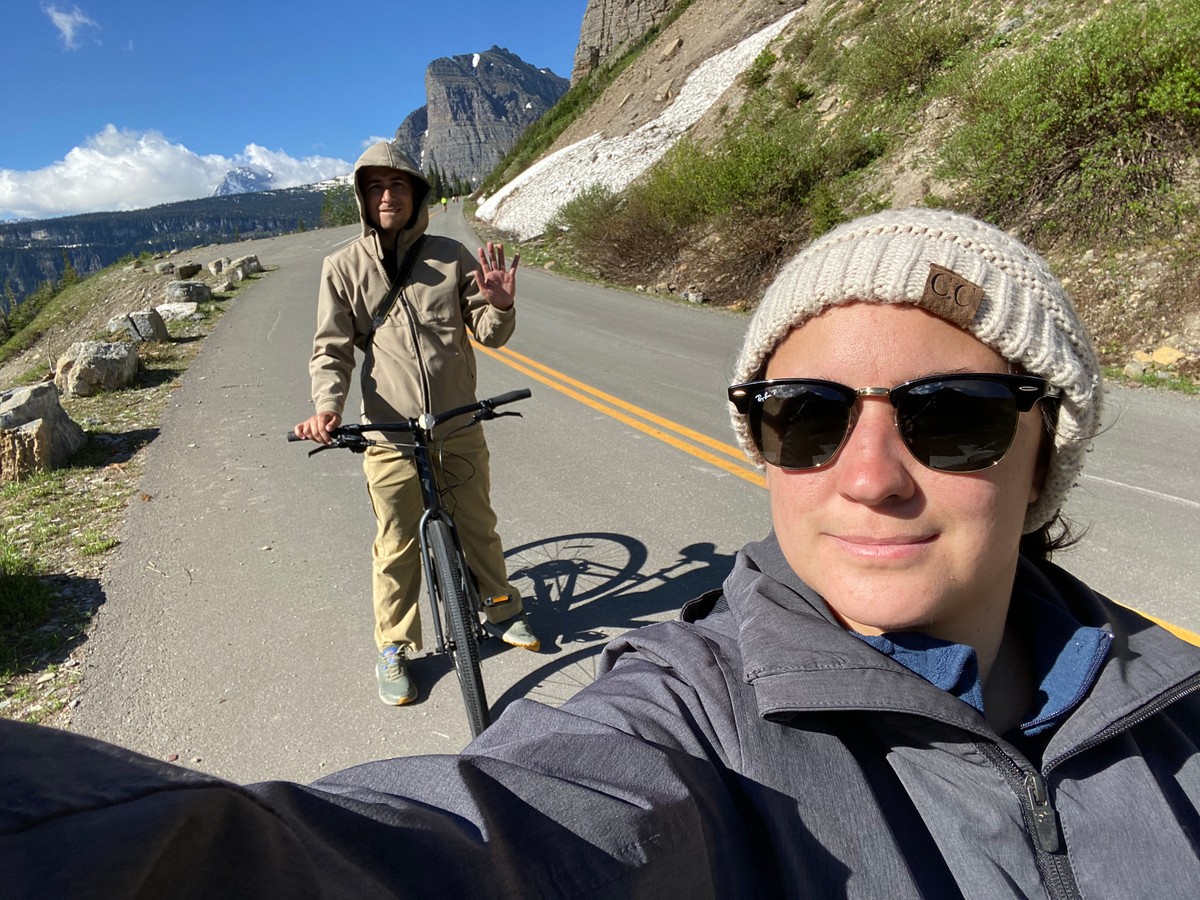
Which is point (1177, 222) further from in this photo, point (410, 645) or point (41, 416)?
point (41, 416)

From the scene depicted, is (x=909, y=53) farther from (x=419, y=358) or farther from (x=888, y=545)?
Answer: (x=888, y=545)

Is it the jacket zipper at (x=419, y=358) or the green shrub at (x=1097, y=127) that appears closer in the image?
the jacket zipper at (x=419, y=358)

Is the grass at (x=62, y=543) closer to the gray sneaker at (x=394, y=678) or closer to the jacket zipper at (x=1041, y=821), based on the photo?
the gray sneaker at (x=394, y=678)

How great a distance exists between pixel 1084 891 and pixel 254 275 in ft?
95.3

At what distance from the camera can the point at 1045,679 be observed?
134 cm

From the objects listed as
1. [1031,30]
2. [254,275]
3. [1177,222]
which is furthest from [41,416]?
[254,275]

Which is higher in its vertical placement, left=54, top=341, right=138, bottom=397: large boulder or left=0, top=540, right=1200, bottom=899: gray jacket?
left=0, top=540, right=1200, bottom=899: gray jacket

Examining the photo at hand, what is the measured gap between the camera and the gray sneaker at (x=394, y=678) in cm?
340

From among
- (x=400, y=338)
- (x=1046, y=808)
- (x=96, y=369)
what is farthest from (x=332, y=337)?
A: (x=96, y=369)

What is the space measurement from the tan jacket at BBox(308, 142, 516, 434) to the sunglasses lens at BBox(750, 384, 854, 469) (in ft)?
7.44

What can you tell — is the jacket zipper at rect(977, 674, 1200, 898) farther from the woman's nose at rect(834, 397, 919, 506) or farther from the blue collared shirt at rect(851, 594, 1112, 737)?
the woman's nose at rect(834, 397, 919, 506)

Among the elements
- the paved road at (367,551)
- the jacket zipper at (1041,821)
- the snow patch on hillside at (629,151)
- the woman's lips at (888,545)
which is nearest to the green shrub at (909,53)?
the paved road at (367,551)

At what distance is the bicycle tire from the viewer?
10.0 ft

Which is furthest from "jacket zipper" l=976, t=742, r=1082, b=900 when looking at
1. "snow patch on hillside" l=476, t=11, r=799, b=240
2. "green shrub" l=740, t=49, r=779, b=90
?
"snow patch on hillside" l=476, t=11, r=799, b=240
